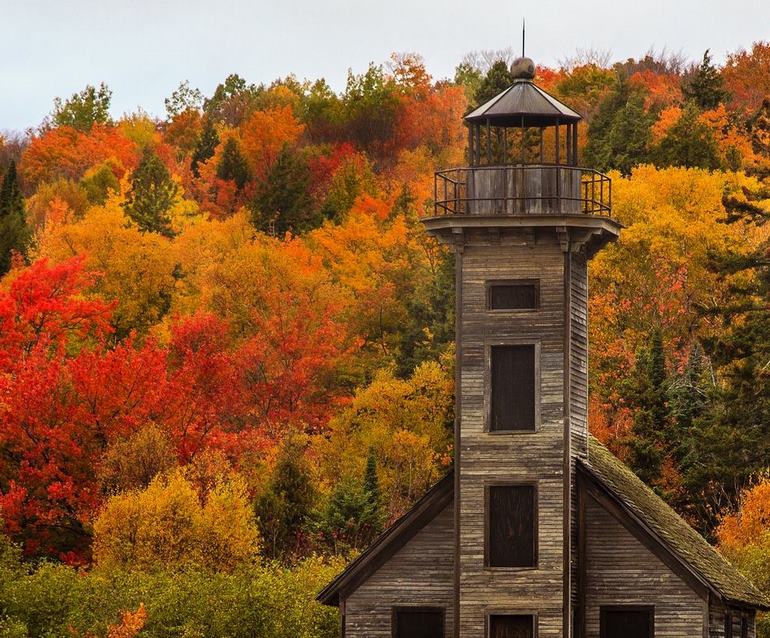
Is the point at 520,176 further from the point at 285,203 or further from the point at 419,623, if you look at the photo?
the point at 285,203

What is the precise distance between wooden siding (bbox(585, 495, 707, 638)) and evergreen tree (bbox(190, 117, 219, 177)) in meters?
112

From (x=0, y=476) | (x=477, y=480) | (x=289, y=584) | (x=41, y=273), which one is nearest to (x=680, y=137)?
(x=41, y=273)

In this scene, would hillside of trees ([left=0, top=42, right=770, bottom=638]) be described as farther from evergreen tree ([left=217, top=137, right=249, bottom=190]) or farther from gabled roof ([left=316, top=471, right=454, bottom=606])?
gabled roof ([left=316, top=471, right=454, bottom=606])

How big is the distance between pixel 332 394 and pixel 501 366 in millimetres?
49547

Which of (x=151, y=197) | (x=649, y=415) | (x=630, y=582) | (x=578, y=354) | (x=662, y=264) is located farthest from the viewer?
(x=151, y=197)

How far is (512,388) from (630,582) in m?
5.39

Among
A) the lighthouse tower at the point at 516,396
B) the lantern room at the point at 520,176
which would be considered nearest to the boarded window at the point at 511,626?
the lighthouse tower at the point at 516,396

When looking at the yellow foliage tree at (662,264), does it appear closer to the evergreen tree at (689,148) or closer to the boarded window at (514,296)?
the evergreen tree at (689,148)

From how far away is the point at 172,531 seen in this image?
67.9 m

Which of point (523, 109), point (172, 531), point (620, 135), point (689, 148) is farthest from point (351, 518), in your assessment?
point (620, 135)

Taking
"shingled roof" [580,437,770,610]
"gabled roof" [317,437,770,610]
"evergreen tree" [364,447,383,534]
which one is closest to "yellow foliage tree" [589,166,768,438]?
"evergreen tree" [364,447,383,534]

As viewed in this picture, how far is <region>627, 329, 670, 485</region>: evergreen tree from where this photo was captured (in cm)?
8381

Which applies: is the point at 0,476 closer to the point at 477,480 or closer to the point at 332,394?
the point at 332,394

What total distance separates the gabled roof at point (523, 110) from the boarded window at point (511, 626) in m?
12.0
